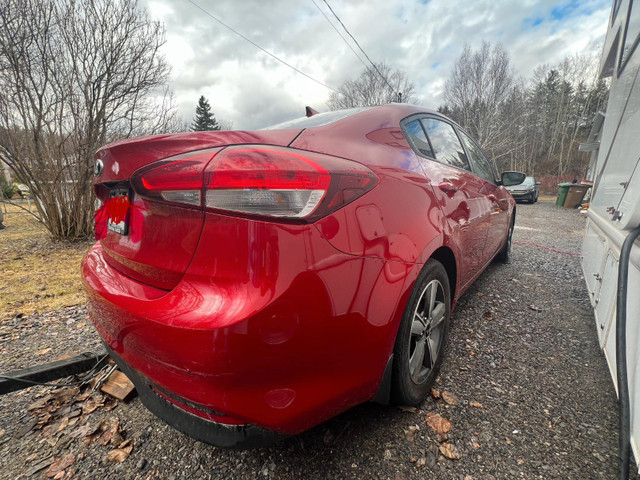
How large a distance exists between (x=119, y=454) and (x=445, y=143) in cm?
259

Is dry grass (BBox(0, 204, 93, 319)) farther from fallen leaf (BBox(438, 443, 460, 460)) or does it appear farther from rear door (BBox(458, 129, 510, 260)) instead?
rear door (BBox(458, 129, 510, 260))

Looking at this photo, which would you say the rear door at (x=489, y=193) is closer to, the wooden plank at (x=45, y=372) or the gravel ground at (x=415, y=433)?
the gravel ground at (x=415, y=433)

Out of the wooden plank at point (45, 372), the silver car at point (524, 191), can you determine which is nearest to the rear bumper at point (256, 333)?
the wooden plank at point (45, 372)

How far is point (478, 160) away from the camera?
9.45 ft

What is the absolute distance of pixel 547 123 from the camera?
31.9 meters

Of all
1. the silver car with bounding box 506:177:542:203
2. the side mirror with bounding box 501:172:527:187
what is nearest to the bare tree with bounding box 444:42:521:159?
the silver car with bounding box 506:177:542:203

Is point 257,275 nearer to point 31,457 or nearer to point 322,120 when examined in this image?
point 322,120

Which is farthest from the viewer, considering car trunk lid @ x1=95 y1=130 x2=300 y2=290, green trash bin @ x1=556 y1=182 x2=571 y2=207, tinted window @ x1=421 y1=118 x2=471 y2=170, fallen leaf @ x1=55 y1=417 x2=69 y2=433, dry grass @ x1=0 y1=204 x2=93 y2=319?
→ green trash bin @ x1=556 y1=182 x2=571 y2=207

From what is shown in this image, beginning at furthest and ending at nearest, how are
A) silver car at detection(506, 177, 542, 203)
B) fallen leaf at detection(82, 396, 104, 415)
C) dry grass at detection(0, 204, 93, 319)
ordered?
1. silver car at detection(506, 177, 542, 203)
2. dry grass at detection(0, 204, 93, 319)
3. fallen leaf at detection(82, 396, 104, 415)

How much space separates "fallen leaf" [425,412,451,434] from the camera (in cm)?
143

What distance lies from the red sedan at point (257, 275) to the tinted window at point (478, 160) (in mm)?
1634

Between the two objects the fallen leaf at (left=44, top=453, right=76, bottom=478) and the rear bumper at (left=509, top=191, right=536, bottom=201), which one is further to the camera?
the rear bumper at (left=509, top=191, right=536, bottom=201)

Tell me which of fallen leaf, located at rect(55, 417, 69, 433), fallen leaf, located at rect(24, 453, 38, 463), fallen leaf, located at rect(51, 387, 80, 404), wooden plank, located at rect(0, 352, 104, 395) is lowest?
fallen leaf, located at rect(24, 453, 38, 463)

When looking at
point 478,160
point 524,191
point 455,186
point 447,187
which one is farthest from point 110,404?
point 524,191
